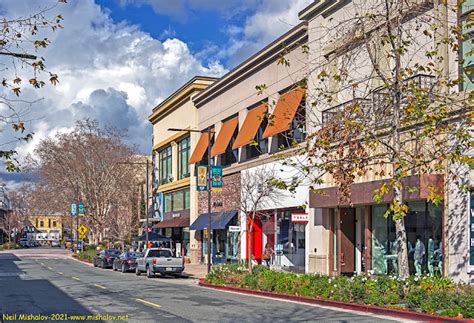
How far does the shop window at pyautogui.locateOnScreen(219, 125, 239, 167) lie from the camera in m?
44.0

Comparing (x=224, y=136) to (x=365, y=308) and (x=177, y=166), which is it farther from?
(x=365, y=308)

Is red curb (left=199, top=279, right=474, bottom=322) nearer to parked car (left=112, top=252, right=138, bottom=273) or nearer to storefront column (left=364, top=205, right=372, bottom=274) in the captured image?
storefront column (left=364, top=205, right=372, bottom=274)

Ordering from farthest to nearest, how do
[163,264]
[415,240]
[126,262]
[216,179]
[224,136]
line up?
1. [224,136]
2. [126,262]
3. [216,179]
4. [163,264]
5. [415,240]

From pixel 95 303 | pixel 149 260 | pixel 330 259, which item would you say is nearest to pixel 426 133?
pixel 95 303

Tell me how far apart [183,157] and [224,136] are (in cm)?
1224

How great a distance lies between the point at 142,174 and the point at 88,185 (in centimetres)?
975

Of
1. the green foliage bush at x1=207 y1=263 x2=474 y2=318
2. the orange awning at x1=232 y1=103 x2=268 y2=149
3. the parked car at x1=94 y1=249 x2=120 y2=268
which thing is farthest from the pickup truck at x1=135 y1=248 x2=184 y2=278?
the green foliage bush at x1=207 y1=263 x2=474 y2=318

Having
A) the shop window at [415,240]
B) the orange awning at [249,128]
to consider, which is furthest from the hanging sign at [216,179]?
the shop window at [415,240]

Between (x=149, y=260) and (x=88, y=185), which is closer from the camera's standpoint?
(x=149, y=260)

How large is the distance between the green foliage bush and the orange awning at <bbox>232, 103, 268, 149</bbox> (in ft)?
46.3

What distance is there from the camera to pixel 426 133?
17516mm

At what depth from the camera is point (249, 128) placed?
39.9m

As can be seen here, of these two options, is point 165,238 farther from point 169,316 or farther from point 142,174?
point 169,316

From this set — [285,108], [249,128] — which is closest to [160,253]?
[249,128]
